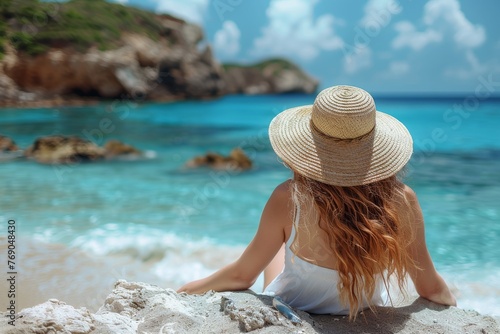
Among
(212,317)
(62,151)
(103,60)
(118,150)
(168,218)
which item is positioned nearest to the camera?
(212,317)

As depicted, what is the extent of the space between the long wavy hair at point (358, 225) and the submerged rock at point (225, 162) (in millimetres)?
7082

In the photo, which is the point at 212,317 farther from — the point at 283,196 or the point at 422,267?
the point at 422,267

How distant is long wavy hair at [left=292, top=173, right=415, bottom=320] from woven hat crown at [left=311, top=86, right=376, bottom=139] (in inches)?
8.7

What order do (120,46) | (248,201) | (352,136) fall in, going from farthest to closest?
(120,46)
(248,201)
(352,136)

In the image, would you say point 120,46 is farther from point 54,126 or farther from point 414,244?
point 414,244

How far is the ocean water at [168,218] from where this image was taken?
3.94m

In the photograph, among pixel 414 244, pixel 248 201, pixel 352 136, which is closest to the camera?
pixel 352 136

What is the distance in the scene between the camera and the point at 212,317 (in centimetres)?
216

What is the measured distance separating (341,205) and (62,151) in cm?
866

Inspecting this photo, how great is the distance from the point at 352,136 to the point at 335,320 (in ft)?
2.76

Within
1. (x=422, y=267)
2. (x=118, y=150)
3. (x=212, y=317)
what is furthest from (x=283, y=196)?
(x=118, y=150)

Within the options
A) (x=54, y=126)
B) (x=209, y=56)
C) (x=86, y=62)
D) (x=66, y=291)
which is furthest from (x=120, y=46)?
(x=66, y=291)

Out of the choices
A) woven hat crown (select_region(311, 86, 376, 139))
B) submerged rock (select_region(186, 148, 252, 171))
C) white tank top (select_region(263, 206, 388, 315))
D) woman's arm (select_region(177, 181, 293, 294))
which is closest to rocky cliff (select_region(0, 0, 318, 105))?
submerged rock (select_region(186, 148, 252, 171))

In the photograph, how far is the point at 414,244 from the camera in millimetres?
2254
